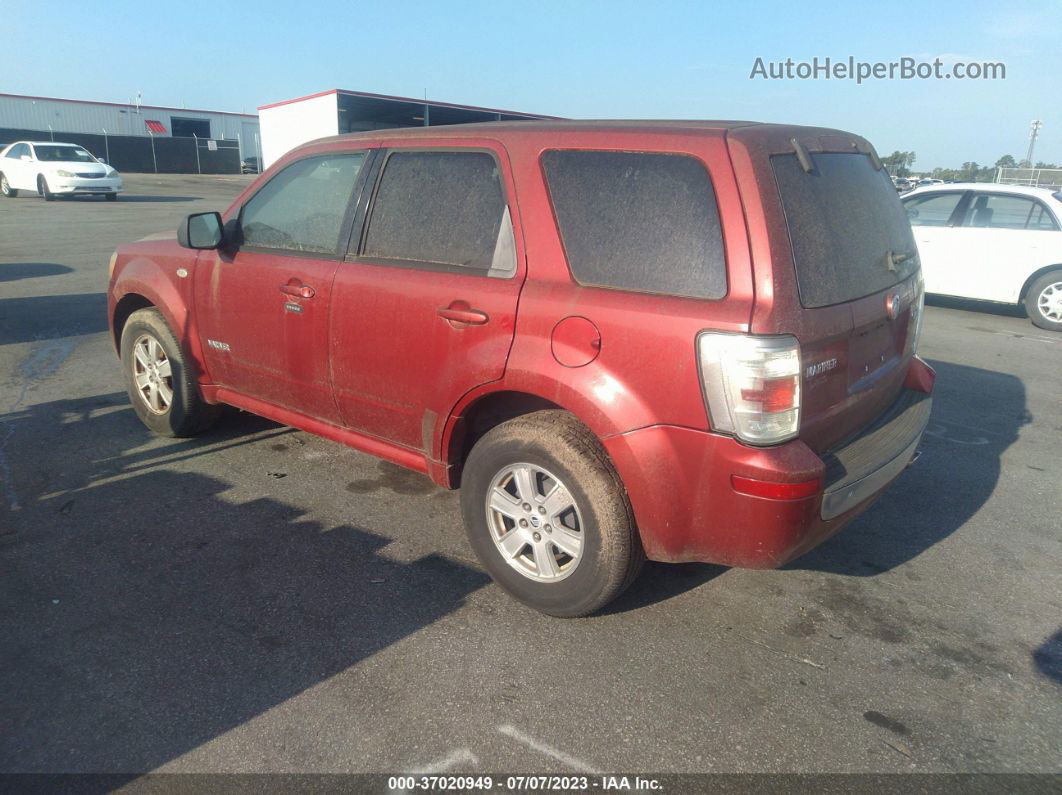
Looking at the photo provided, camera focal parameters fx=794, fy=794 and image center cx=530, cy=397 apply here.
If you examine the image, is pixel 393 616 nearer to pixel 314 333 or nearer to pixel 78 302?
pixel 314 333

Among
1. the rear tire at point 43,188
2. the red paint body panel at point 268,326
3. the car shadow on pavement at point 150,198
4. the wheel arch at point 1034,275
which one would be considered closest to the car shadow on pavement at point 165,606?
the red paint body panel at point 268,326

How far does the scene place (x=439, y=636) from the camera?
10.1 feet

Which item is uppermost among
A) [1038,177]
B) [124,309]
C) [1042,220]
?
[1038,177]

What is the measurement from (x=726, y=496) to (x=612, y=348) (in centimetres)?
66

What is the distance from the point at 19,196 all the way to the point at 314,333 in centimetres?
2790

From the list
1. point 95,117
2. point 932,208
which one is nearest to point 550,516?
point 932,208

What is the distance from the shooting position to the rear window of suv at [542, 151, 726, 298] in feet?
9.12

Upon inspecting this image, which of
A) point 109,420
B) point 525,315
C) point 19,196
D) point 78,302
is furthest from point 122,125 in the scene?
point 525,315

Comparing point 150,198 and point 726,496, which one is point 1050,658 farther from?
point 150,198

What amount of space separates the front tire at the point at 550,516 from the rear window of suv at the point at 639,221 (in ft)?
2.08

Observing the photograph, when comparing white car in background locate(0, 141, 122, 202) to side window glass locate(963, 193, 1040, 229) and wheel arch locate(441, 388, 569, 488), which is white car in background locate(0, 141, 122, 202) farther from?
wheel arch locate(441, 388, 569, 488)

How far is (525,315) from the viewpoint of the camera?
310 cm

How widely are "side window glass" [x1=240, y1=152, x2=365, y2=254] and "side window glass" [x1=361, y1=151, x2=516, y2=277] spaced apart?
27cm

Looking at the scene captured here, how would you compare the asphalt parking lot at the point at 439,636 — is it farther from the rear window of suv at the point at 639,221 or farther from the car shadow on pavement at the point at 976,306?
the car shadow on pavement at the point at 976,306
